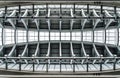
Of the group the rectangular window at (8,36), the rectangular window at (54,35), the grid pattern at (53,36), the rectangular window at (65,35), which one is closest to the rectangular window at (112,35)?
the grid pattern at (53,36)

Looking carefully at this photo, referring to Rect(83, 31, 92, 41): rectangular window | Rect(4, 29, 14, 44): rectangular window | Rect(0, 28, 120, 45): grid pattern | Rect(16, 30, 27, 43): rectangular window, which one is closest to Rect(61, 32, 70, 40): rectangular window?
Rect(0, 28, 120, 45): grid pattern

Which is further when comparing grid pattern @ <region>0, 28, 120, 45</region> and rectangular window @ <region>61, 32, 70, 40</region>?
rectangular window @ <region>61, 32, 70, 40</region>

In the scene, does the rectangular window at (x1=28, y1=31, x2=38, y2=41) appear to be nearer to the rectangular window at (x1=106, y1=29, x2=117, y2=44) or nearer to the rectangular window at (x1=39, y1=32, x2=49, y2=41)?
the rectangular window at (x1=39, y1=32, x2=49, y2=41)

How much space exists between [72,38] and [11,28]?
6.75m

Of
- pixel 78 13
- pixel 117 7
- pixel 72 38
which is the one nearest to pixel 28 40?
pixel 72 38

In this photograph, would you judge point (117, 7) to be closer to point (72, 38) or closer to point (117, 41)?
point (117, 41)

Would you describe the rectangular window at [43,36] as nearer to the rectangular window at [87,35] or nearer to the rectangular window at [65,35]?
the rectangular window at [65,35]

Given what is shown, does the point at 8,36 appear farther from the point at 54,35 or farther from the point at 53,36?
the point at 54,35

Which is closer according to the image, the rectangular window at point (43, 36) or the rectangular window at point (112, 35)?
the rectangular window at point (112, 35)

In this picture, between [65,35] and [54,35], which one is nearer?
[65,35]

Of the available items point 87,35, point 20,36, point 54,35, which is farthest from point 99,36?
point 20,36

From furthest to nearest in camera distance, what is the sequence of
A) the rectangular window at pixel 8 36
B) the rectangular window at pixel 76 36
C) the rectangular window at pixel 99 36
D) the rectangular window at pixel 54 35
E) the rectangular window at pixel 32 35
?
the rectangular window at pixel 54 35
the rectangular window at pixel 76 36
the rectangular window at pixel 32 35
the rectangular window at pixel 99 36
the rectangular window at pixel 8 36

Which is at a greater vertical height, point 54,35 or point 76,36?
point 54,35

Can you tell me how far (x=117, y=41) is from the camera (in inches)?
999
